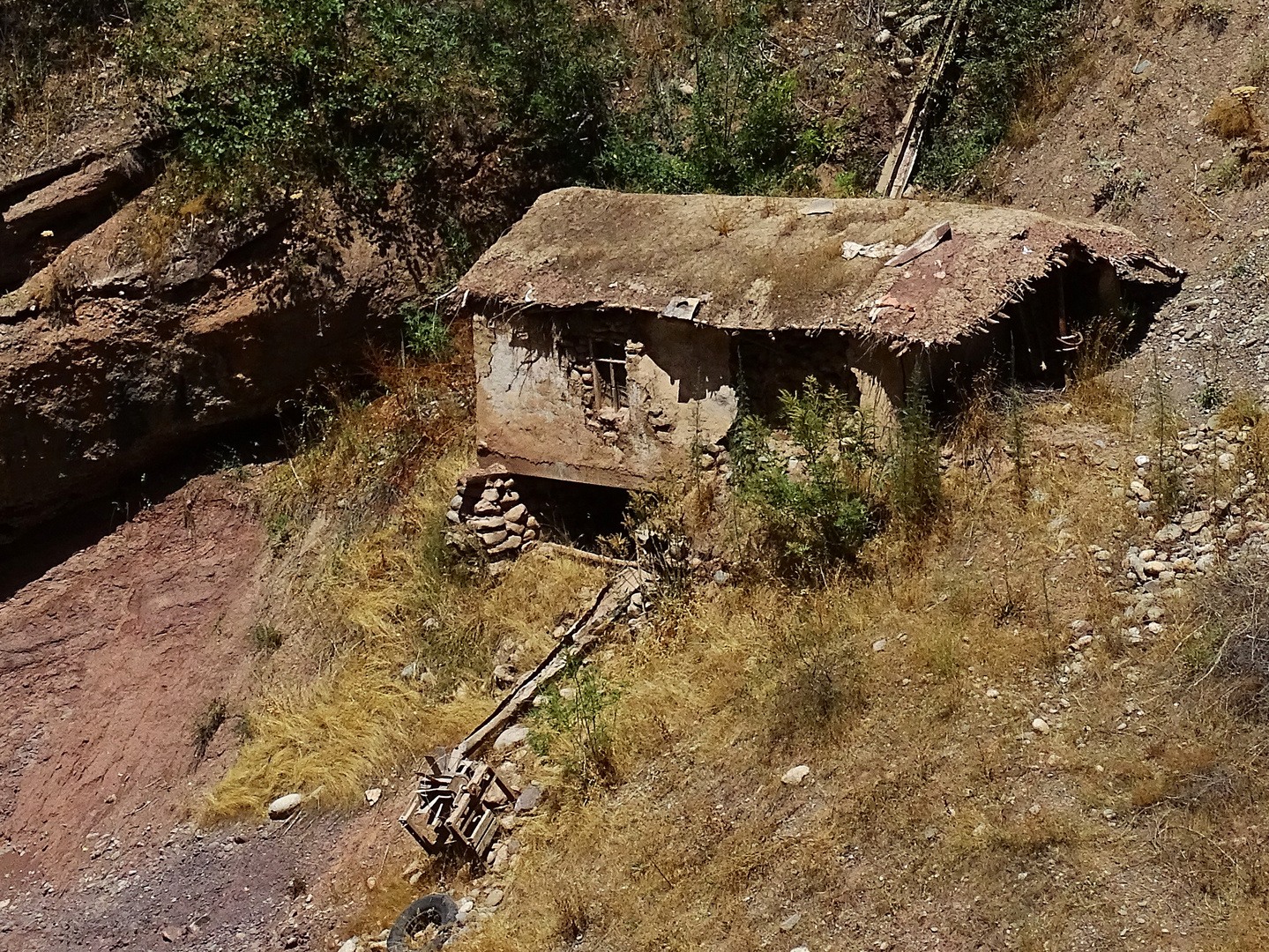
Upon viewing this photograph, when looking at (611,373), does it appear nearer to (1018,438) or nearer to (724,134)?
(1018,438)

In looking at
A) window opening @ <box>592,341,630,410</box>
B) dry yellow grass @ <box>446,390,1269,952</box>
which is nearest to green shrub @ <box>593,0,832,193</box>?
window opening @ <box>592,341,630,410</box>

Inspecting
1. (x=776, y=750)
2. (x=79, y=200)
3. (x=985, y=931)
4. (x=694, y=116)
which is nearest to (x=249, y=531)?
(x=79, y=200)

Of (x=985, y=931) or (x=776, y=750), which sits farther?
(x=776, y=750)

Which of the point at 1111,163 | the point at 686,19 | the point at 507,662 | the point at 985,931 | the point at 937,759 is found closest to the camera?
the point at 985,931

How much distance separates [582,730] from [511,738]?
70 cm

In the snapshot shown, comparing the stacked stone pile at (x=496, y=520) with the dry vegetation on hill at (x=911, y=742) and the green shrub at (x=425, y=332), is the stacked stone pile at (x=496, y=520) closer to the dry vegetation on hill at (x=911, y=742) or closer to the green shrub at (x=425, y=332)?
the dry vegetation on hill at (x=911, y=742)

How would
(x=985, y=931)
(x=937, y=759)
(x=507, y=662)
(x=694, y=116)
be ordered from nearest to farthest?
(x=985, y=931) < (x=937, y=759) < (x=507, y=662) < (x=694, y=116)

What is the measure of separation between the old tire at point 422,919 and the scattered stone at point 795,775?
200 centimetres

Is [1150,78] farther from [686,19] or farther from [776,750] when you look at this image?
[776,750]

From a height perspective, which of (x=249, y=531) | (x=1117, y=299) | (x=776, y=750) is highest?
(x=1117, y=299)

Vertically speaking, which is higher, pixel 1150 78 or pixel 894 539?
pixel 1150 78

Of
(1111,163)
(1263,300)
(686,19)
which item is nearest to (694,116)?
(686,19)

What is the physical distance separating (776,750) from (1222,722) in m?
2.22

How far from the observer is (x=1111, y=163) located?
10.6 metres
